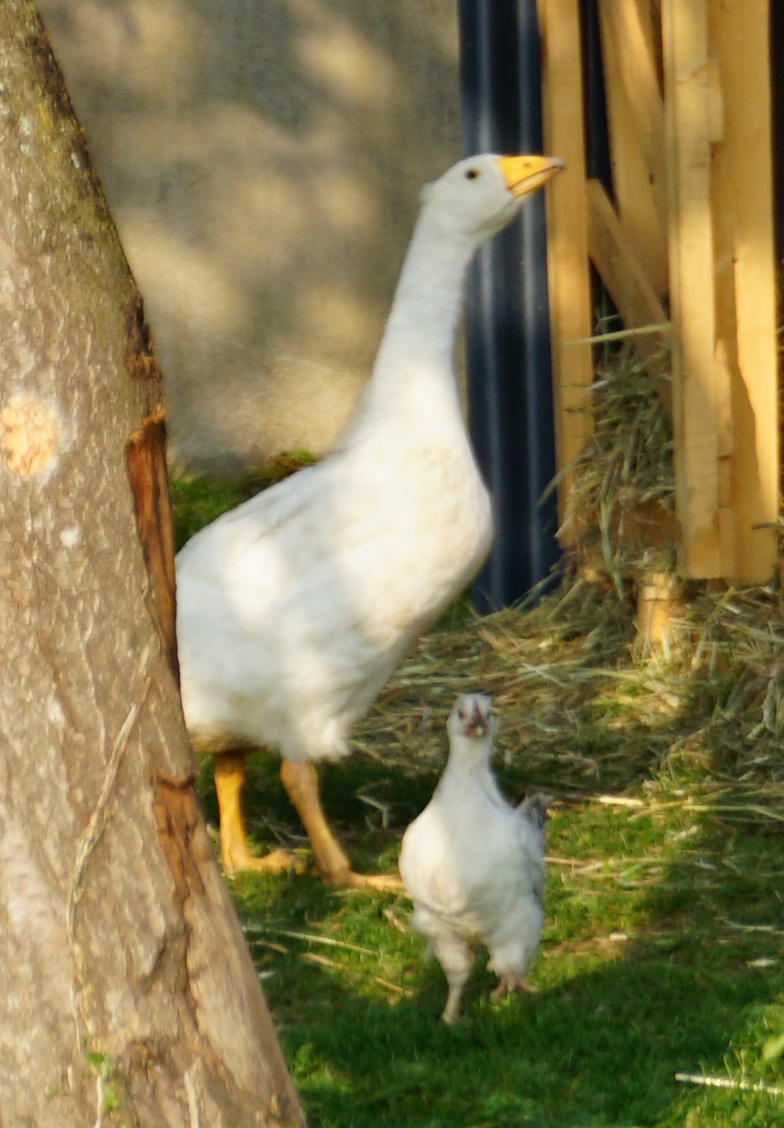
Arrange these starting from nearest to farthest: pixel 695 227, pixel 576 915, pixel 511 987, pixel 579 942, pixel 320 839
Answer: pixel 511 987 < pixel 579 942 < pixel 576 915 < pixel 320 839 < pixel 695 227

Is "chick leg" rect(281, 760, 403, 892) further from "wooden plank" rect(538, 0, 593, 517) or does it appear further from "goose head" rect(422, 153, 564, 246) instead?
"wooden plank" rect(538, 0, 593, 517)

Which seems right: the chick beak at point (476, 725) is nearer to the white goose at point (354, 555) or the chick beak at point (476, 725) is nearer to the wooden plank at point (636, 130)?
the white goose at point (354, 555)

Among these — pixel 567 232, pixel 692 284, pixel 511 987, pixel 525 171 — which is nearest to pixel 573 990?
pixel 511 987

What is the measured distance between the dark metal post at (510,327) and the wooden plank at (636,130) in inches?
17.8

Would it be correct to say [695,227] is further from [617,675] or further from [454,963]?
[454,963]

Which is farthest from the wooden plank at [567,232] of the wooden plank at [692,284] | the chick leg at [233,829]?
the chick leg at [233,829]

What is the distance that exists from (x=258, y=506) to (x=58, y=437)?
2.53m

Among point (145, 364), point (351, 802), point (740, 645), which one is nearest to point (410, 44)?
point (740, 645)

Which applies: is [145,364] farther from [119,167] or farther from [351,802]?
[119,167]

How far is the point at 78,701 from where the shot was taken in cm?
218

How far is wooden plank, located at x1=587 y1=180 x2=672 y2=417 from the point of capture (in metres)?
6.12

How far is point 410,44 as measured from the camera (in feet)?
28.1

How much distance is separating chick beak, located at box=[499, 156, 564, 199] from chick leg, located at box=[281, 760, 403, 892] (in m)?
1.86

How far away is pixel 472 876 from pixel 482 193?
217 cm
